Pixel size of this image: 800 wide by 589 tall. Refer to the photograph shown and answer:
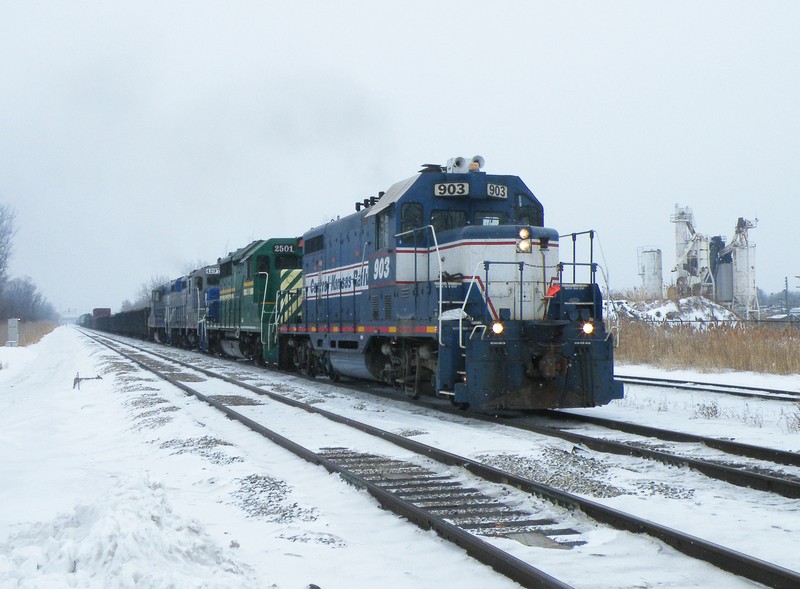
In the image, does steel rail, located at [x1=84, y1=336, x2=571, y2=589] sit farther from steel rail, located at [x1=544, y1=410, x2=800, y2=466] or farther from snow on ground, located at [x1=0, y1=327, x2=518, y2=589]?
steel rail, located at [x1=544, y1=410, x2=800, y2=466]

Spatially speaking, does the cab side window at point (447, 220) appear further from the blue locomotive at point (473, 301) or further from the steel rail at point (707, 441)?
the steel rail at point (707, 441)

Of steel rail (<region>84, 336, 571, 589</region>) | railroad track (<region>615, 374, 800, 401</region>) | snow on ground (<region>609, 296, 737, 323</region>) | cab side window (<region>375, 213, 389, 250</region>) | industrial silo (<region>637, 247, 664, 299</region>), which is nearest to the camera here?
steel rail (<region>84, 336, 571, 589</region>)

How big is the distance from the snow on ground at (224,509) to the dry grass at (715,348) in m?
6.72

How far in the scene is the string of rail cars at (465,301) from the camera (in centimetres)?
989

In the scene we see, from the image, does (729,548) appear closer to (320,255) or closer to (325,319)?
(325,319)

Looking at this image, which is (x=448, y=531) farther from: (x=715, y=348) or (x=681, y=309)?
(x=681, y=309)

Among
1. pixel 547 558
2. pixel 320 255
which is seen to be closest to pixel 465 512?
pixel 547 558

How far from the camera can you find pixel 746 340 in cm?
1869

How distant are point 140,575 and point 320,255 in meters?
13.1

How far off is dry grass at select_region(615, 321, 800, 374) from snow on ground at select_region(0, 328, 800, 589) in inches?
264

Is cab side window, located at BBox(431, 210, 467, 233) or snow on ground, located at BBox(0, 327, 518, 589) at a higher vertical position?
cab side window, located at BBox(431, 210, 467, 233)

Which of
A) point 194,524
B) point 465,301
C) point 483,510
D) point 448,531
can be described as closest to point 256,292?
point 465,301

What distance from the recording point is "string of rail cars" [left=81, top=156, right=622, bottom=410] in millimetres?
9891

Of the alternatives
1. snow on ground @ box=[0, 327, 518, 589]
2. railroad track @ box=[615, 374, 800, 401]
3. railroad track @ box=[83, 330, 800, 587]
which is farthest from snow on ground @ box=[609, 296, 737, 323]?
snow on ground @ box=[0, 327, 518, 589]
